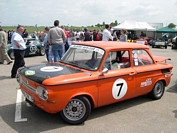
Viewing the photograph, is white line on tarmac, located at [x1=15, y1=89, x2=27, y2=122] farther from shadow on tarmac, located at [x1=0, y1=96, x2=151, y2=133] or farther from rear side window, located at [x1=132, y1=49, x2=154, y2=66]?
rear side window, located at [x1=132, y1=49, x2=154, y2=66]

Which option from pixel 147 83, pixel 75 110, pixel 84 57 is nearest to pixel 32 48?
pixel 84 57

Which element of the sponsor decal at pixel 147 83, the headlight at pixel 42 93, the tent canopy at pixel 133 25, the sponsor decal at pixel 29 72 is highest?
the tent canopy at pixel 133 25

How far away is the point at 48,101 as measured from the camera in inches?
129

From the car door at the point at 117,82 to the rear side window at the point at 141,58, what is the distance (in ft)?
0.61

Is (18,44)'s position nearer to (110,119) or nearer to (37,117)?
(37,117)

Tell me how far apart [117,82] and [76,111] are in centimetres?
103

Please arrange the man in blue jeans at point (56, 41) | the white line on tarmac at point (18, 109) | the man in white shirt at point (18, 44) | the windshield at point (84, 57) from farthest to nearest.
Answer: the man in blue jeans at point (56, 41) < the man in white shirt at point (18, 44) < the windshield at point (84, 57) < the white line on tarmac at point (18, 109)

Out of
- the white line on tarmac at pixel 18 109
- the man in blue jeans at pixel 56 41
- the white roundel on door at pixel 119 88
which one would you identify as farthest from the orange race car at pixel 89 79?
the man in blue jeans at pixel 56 41

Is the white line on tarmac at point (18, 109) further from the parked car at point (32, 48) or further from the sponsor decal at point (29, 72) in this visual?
the parked car at point (32, 48)

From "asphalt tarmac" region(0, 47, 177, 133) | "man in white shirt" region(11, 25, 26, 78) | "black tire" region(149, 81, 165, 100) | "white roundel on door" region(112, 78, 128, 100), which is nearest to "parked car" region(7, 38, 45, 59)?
"man in white shirt" region(11, 25, 26, 78)

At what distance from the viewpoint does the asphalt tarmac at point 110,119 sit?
138 inches

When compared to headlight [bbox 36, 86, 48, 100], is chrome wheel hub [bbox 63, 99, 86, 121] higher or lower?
lower

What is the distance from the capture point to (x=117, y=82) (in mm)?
4043

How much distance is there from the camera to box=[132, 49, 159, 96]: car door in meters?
4.48
